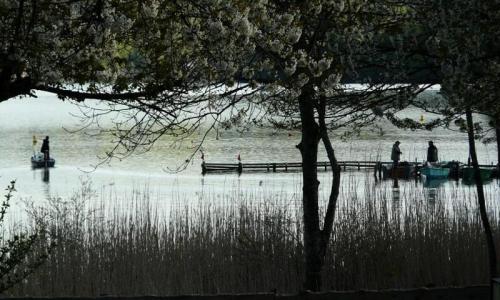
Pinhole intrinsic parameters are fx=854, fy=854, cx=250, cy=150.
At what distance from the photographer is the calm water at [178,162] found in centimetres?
3575

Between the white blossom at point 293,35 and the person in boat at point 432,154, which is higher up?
the person in boat at point 432,154

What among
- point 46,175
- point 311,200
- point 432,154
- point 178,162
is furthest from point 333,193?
point 178,162

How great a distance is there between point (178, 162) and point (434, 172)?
2551cm

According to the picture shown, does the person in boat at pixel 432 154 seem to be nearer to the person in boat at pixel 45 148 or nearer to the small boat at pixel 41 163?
the person in boat at pixel 45 148

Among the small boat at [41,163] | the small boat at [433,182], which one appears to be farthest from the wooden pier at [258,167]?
the small boat at [41,163]

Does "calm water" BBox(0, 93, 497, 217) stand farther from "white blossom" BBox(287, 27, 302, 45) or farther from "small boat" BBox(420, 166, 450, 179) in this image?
"white blossom" BBox(287, 27, 302, 45)

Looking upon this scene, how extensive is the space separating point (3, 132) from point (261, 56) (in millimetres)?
90844

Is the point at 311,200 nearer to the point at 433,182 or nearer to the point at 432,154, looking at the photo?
the point at 433,182

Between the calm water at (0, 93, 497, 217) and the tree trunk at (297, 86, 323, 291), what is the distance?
11.4 meters

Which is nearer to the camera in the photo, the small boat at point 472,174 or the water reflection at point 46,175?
the small boat at point 472,174

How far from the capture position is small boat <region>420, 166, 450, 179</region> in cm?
3778

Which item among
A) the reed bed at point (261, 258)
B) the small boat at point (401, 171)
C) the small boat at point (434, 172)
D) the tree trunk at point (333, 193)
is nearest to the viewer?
the tree trunk at point (333, 193)

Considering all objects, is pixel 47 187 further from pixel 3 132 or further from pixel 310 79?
pixel 3 132

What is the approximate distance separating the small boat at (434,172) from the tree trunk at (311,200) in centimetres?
2858
